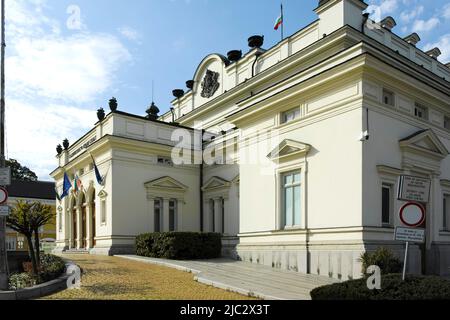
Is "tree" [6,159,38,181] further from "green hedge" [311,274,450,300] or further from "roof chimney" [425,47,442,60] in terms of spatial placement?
"green hedge" [311,274,450,300]

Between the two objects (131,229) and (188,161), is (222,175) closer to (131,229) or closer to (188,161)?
(188,161)

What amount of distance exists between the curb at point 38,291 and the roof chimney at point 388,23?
20.5 metres

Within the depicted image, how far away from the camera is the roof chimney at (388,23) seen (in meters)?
23.5

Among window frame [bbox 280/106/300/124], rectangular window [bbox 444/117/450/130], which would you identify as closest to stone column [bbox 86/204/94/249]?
window frame [bbox 280/106/300/124]

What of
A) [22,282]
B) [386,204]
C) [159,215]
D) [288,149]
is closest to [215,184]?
[159,215]

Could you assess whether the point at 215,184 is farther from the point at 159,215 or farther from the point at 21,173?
the point at 21,173

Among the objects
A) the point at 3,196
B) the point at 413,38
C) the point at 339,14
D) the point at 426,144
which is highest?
the point at 413,38

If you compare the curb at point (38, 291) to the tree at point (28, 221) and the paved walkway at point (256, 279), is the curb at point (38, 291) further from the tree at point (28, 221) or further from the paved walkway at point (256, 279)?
the paved walkway at point (256, 279)

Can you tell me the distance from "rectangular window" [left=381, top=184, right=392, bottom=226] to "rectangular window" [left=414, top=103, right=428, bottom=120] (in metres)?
3.49

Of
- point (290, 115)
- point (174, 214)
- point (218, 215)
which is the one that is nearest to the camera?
point (290, 115)

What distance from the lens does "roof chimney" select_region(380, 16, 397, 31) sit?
23517mm

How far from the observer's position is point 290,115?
1683 cm

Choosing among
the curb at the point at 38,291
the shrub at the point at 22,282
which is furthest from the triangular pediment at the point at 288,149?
the shrub at the point at 22,282

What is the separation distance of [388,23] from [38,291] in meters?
21.7
